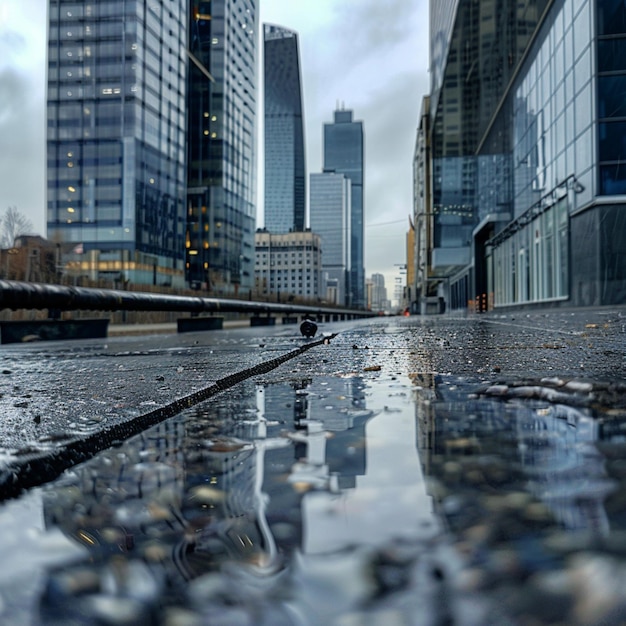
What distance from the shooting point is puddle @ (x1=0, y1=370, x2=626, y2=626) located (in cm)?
41

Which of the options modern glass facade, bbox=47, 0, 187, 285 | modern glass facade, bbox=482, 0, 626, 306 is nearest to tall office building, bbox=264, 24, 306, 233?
modern glass facade, bbox=47, 0, 187, 285

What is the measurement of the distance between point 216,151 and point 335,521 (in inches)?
2672

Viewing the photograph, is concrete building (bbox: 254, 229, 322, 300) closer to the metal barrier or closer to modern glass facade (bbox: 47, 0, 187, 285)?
modern glass facade (bbox: 47, 0, 187, 285)

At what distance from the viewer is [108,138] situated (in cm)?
4950

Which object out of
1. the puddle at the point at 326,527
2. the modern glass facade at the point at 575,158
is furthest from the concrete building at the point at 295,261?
the puddle at the point at 326,527

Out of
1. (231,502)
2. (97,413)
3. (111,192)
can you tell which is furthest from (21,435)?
(111,192)

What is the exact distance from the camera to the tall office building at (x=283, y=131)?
178 metres

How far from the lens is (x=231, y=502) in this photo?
0.63 metres

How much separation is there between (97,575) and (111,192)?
52.8 metres

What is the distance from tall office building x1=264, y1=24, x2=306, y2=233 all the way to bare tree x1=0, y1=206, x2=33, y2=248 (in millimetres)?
141374

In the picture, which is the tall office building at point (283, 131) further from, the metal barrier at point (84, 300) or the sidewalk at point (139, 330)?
the metal barrier at point (84, 300)

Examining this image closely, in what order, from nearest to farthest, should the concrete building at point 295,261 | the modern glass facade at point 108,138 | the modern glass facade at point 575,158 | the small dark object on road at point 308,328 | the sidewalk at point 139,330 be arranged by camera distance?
the small dark object on road at point 308,328, the sidewalk at point 139,330, the modern glass facade at point 575,158, the modern glass facade at point 108,138, the concrete building at point 295,261

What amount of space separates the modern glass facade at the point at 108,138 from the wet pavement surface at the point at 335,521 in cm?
4891

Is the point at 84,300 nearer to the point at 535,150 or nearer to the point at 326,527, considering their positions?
the point at 326,527
